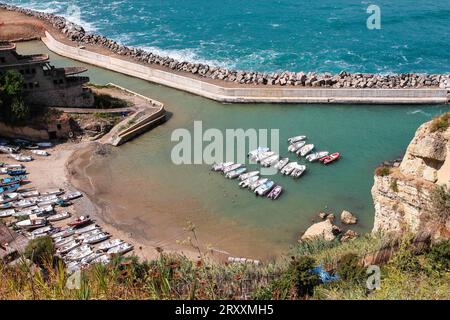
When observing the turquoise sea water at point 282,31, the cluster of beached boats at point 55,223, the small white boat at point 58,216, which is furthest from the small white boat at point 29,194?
the turquoise sea water at point 282,31

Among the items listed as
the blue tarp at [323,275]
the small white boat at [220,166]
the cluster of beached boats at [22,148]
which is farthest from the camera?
the cluster of beached boats at [22,148]

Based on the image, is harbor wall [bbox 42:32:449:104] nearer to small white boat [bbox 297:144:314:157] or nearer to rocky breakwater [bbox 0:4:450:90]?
rocky breakwater [bbox 0:4:450:90]

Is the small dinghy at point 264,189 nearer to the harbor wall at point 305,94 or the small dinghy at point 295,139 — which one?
the small dinghy at point 295,139

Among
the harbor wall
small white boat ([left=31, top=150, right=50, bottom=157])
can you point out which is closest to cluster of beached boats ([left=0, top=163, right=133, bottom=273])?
small white boat ([left=31, top=150, right=50, bottom=157])

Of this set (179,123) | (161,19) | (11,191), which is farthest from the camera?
(161,19)
